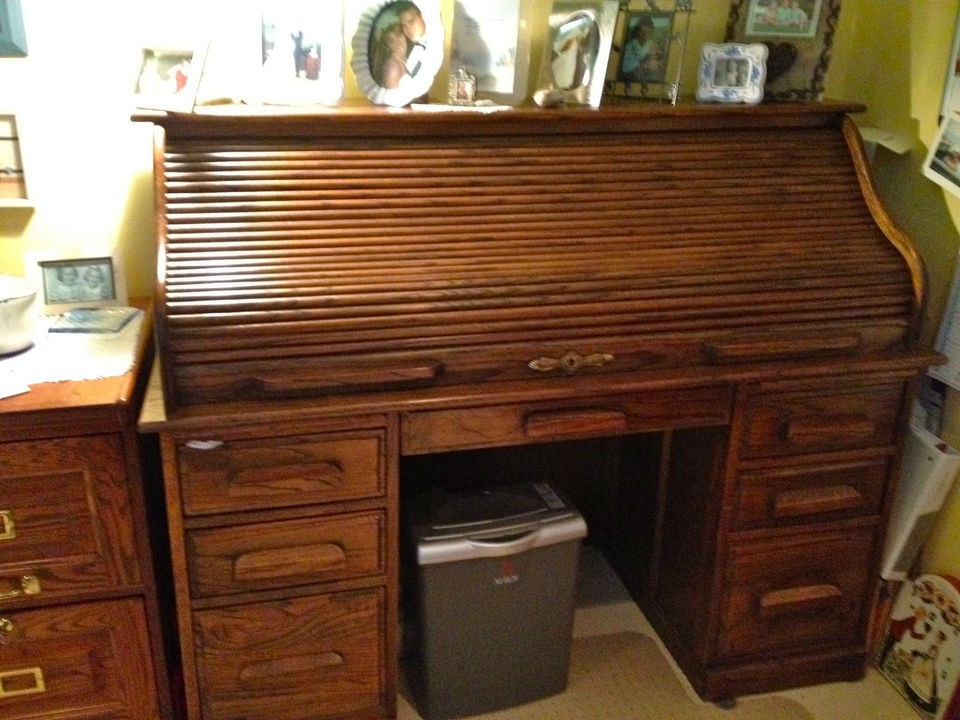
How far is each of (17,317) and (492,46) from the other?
1.06 metres

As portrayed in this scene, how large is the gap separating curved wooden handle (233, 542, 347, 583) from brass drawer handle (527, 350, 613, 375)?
48 centimetres

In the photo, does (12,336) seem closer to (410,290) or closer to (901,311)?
(410,290)

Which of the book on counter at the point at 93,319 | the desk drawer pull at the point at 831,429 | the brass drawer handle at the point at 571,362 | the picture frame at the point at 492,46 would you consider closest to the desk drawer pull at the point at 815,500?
the desk drawer pull at the point at 831,429

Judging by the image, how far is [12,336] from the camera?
160cm

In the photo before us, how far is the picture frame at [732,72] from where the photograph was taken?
1840 mm

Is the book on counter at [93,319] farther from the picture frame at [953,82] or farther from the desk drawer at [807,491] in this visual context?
the picture frame at [953,82]

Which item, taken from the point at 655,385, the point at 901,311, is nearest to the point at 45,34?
the point at 655,385

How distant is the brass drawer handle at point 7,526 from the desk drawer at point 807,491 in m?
1.31

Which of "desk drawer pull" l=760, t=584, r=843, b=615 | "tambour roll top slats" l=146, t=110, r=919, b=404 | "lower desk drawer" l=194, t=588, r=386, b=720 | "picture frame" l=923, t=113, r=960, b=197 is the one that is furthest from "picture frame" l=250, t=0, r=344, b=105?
"desk drawer pull" l=760, t=584, r=843, b=615

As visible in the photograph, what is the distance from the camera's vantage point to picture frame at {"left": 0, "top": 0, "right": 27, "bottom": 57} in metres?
1.70

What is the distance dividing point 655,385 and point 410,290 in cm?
46

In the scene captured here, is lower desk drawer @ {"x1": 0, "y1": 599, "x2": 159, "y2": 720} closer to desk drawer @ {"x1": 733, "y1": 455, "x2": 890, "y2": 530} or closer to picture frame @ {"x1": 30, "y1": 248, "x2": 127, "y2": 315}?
picture frame @ {"x1": 30, "y1": 248, "x2": 127, "y2": 315}

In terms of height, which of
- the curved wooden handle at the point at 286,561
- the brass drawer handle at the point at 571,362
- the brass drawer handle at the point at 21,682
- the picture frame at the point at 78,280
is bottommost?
the brass drawer handle at the point at 21,682

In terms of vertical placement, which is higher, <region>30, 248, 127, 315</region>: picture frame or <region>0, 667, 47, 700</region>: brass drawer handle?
<region>30, 248, 127, 315</region>: picture frame
